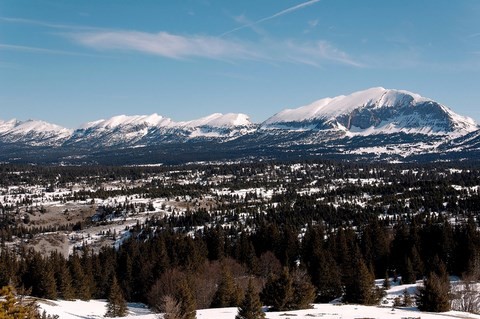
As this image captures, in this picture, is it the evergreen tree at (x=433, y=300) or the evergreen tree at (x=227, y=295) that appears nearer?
the evergreen tree at (x=433, y=300)

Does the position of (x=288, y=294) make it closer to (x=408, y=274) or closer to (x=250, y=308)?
(x=250, y=308)

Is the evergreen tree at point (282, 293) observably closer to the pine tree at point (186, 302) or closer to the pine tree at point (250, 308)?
the pine tree at point (250, 308)

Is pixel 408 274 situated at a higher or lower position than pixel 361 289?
lower

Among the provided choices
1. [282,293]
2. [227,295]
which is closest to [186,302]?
[282,293]

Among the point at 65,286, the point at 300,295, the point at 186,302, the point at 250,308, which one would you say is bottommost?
→ the point at 65,286

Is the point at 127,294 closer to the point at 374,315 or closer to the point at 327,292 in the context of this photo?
the point at 327,292

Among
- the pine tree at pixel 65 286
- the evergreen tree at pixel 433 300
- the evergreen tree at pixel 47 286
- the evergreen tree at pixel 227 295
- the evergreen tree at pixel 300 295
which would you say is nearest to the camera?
the evergreen tree at pixel 433 300

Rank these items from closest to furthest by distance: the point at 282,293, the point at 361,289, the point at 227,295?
the point at 282,293 → the point at 361,289 → the point at 227,295

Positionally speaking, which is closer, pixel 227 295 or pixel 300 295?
pixel 300 295

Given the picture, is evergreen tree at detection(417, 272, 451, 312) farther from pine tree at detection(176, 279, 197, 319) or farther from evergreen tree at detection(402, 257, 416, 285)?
evergreen tree at detection(402, 257, 416, 285)

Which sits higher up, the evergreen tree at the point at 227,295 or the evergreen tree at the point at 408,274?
the evergreen tree at the point at 227,295

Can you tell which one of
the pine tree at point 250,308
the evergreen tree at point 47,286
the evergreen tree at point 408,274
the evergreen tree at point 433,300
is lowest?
the evergreen tree at point 408,274

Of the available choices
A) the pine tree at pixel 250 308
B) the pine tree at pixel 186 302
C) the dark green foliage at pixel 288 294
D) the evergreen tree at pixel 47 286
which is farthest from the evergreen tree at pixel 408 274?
the evergreen tree at pixel 47 286

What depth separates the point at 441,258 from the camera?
10675 centimetres
